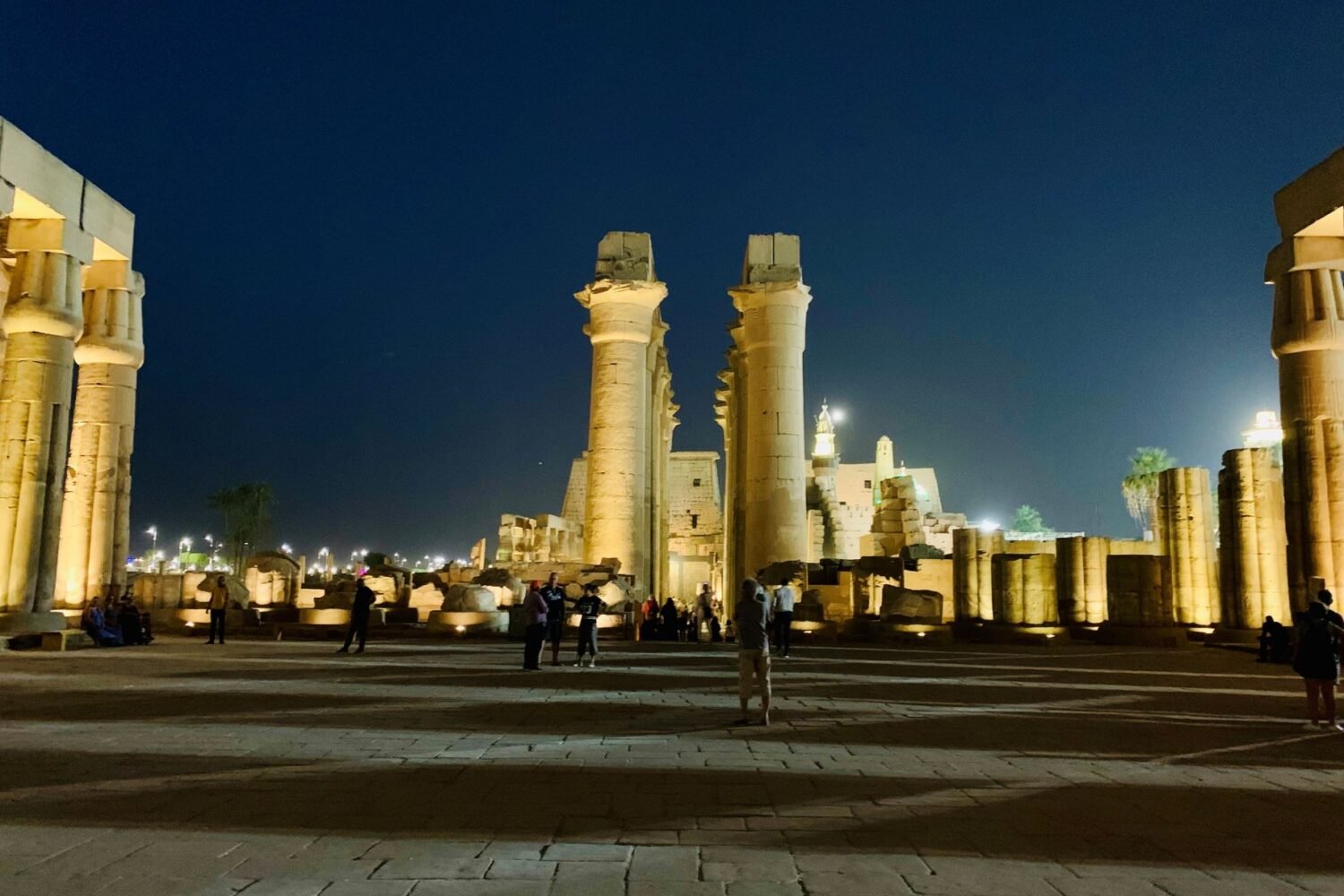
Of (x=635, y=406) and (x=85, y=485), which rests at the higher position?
(x=635, y=406)

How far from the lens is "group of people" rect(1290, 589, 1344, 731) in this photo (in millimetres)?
8422

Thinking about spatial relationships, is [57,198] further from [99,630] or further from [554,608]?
[554,608]

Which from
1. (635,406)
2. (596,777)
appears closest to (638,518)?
(635,406)

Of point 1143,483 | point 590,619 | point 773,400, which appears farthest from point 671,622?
point 1143,483

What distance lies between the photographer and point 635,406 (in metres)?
24.8

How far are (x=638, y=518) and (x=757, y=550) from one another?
3121mm

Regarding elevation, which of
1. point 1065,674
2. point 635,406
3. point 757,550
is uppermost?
point 635,406

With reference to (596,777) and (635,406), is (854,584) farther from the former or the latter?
(596,777)

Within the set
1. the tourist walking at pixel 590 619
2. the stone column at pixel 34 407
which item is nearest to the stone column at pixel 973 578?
the tourist walking at pixel 590 619

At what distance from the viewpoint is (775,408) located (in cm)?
2447

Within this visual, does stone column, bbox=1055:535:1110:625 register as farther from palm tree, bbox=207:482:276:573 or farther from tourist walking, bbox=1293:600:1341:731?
palm tree, bbox=207:482:276:573

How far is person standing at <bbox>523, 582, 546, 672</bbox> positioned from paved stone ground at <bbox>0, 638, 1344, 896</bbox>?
2.29 meters

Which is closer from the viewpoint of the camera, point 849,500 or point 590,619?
point 590,619

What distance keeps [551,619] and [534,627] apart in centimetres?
98
